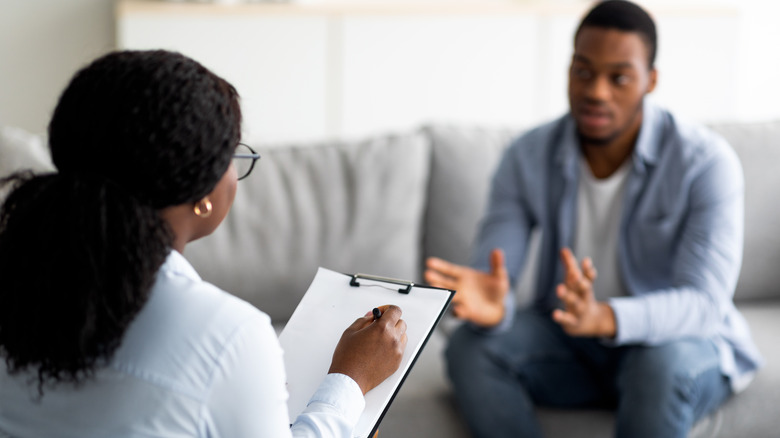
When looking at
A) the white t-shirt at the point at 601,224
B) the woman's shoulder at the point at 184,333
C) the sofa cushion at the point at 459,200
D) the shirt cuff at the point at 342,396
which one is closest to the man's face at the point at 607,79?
the white t-shirt at the point at 601,224

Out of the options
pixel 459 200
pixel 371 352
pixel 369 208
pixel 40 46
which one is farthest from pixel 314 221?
pixel 40 46

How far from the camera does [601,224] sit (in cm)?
179

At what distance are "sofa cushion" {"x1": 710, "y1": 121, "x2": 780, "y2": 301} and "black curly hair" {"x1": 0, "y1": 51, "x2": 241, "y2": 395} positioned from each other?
1.54 meters

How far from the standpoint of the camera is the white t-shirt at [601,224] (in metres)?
1.76

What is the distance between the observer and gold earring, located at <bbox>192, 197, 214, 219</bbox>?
2.73ft

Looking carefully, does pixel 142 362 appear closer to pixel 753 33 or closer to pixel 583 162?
pixel 583 162

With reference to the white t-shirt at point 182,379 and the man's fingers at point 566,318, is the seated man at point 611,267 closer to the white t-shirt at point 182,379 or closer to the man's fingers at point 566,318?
the man's fingers at point 566,318

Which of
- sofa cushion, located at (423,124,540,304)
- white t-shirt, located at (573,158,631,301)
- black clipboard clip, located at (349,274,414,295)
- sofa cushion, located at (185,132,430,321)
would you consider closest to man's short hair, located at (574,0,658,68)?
white t-shirt, located at (573,158,631,301)

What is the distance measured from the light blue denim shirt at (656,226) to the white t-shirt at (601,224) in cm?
2

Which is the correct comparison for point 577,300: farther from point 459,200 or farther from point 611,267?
point 459,200

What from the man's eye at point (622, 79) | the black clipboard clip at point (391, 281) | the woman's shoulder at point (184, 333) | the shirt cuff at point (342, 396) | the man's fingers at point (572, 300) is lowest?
the man's fingers at point (572, 300)

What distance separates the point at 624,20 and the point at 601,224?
416 mm

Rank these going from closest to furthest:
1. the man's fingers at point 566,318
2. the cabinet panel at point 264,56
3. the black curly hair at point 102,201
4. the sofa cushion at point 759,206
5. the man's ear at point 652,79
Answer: the black curly hair at point 102,201 → the man's fingers at point 566,318 → the man's ear at point 652,79 → the sofa cushion at point 759,206 → the cabinet panel at point 264,56

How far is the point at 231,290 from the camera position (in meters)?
1.86
